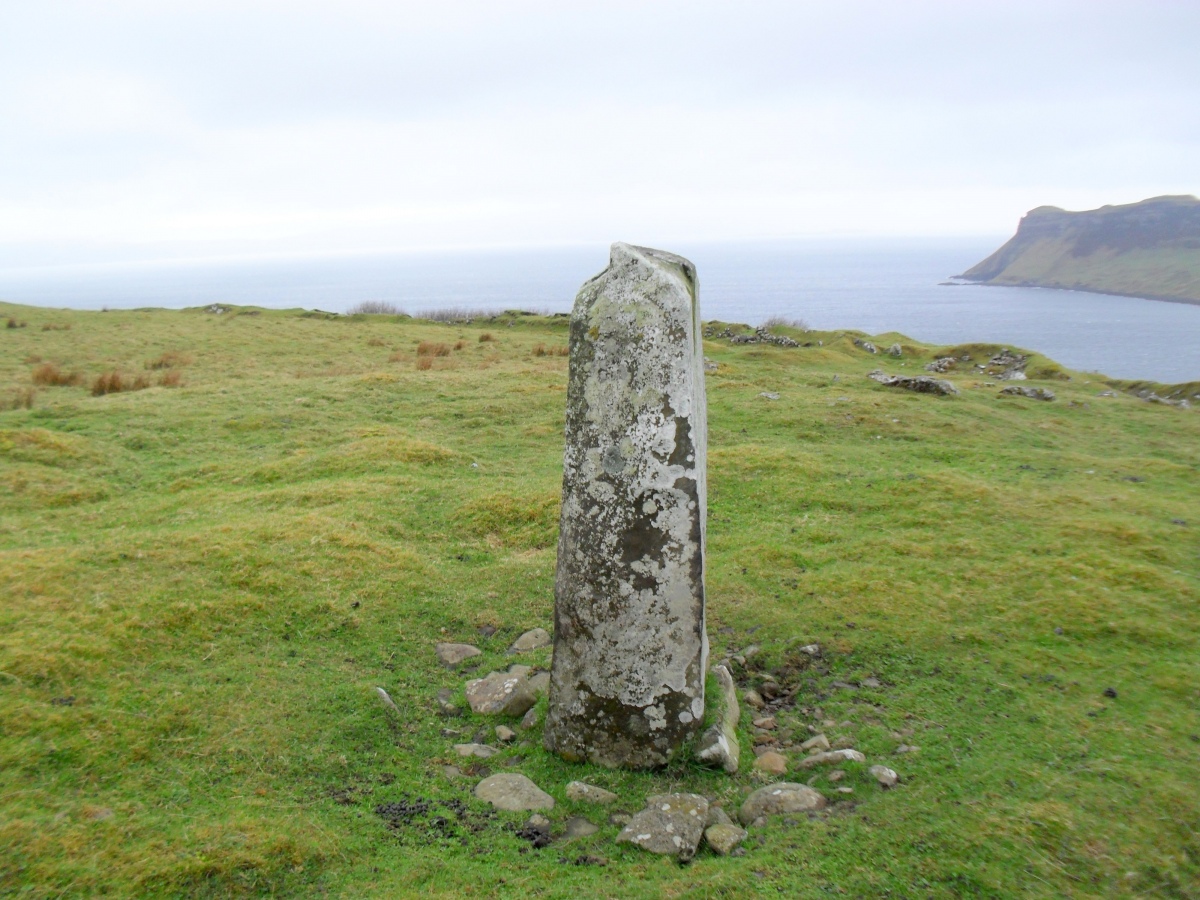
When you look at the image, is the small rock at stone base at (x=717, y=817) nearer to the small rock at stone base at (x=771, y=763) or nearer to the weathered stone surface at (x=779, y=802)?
the weathered stone surface at (x=779, y=802)

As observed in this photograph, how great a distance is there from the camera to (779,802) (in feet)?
19.4

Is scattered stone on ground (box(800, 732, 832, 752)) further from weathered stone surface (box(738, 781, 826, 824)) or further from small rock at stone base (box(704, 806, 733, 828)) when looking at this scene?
small rock at stone base (box(704, 806, 733, 828))

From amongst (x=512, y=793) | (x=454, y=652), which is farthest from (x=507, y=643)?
(x=512, y=793)

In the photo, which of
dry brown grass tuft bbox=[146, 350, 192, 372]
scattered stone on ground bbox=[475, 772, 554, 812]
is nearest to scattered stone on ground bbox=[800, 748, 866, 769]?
scattered stone on ground bbox=[475, 772, 554, 812]

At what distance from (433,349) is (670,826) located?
1106 inches

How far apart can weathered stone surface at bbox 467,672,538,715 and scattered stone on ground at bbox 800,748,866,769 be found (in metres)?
2.52

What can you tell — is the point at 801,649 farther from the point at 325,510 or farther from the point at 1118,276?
the point at 1118,276

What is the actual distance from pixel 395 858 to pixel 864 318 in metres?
85.4

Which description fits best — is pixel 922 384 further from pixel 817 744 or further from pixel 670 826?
pixel 670 826

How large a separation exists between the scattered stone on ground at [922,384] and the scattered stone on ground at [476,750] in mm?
19589

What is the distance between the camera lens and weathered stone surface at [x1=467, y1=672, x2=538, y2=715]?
7.46 meters

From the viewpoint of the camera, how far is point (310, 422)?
62.9ft

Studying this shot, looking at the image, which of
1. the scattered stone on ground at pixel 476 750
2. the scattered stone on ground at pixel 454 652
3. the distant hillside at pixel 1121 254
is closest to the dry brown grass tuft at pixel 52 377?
the scattered stone on ground at pixel 454 652

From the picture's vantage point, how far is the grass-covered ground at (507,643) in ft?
16.4
